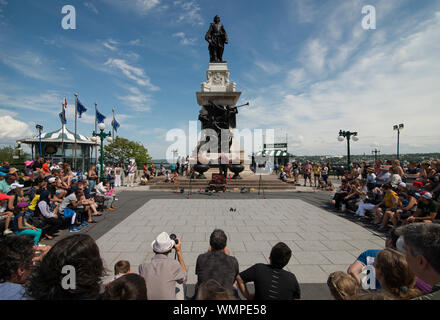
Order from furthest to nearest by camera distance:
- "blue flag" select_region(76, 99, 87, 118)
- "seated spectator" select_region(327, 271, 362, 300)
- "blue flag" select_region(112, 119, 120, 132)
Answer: "blue flag" select_region(112, 119, 120, 132)
"blue flag" select_region(76, 99, 87, 118)
"seated spectator" select_region(327, 271, 362, 300)

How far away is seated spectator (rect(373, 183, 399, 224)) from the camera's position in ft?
22.8

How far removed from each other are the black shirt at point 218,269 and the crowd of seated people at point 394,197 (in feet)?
19.6

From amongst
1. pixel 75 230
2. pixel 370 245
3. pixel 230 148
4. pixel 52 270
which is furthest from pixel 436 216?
pixel 230 148

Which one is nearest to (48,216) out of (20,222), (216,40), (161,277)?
(20,222)

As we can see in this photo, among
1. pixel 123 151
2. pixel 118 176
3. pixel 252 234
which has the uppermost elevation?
pixel 123 151

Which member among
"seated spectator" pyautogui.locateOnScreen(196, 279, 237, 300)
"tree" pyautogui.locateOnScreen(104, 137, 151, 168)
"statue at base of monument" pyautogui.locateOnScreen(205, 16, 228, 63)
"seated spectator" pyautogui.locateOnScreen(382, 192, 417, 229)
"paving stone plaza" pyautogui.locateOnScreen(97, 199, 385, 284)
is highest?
"statue at base of monument" pyautogui.locateOnScreen(205, 16, 228, 63)

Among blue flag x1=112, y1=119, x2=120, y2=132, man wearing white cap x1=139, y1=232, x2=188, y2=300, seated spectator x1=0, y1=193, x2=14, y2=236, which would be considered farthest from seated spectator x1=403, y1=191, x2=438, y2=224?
blue flag x1=112, y1=119, x2=120, y2=132

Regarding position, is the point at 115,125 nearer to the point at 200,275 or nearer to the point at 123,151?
the point at 200,275

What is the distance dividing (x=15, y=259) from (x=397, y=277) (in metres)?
3.41

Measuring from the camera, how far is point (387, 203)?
7230mm

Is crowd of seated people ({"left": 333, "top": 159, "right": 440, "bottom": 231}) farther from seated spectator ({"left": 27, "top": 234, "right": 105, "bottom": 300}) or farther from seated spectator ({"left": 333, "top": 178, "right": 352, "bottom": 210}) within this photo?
seated spectator ({"left": 27, "top": 234, "right": 105, "bottom": 300})

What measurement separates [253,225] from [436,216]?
5061 millimetres

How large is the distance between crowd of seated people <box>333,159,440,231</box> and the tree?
158 ft

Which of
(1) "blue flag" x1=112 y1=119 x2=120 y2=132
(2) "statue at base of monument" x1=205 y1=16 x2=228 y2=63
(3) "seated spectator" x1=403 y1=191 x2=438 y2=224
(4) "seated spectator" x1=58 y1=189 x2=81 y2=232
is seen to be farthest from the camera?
(1) "blue flag" x1=112 y1=119 x2=120 y2=132
